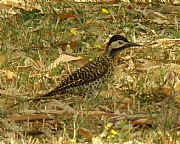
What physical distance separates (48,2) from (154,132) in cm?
452

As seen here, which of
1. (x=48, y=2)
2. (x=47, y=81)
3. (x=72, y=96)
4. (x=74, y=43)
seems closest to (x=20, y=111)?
(x=72, y=96)

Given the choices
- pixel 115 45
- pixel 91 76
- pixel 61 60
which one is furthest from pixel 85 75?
pixel 61 60

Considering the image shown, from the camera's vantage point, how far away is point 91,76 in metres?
7.11

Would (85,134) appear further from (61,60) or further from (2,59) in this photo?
(2,59)

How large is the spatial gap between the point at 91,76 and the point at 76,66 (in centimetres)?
100

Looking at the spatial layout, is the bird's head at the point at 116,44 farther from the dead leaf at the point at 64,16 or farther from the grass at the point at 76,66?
the dead leaf at the point at 64,16

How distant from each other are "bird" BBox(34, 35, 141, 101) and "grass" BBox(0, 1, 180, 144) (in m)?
0.07

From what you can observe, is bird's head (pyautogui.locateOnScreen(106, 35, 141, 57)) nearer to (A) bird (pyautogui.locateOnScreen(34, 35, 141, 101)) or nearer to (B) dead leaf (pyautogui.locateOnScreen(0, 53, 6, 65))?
(A) bird (pyautogui.locateOnScreen(34, 35, 141, 101))

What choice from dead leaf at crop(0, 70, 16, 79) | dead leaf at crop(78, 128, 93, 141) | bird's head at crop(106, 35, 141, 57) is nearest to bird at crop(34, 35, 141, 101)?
bird's head at crop(106, 35, 141, 57)

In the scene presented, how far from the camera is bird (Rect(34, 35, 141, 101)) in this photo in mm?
6863

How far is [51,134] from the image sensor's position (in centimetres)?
594

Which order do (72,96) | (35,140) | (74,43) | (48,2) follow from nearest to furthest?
(35,140)
(72,96)
(74,43)
(48,2)

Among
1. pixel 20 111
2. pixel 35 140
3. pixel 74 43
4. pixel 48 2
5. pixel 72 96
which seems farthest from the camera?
pixel 48 2

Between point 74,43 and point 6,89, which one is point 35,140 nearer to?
point 6,89
